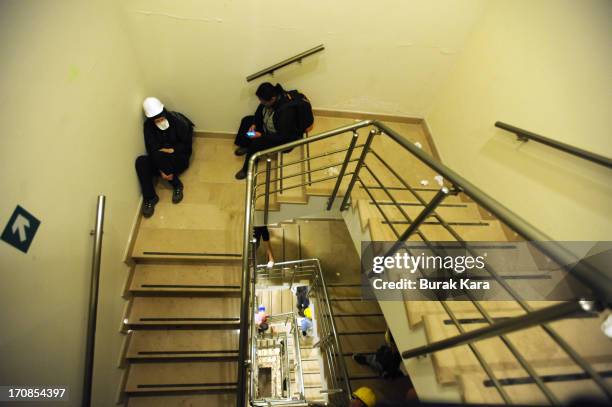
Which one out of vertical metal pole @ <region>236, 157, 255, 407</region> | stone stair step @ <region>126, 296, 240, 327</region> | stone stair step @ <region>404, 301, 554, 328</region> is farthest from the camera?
stone stair step @ <region>126, 296, 240, 327</region>

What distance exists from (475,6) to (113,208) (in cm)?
395

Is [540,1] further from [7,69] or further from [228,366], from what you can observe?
[228,366]

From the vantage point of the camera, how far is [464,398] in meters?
1.27

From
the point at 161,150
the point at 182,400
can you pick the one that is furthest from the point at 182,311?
the point at 161,150

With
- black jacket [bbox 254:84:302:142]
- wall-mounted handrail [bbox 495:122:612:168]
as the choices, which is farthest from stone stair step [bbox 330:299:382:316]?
wall-mounted handrail [bbox 495:122:612:168]

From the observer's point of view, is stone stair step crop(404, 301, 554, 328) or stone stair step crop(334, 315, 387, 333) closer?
stone stair step crop(404, 301, 554, 328)

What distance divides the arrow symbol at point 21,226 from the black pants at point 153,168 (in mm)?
1500

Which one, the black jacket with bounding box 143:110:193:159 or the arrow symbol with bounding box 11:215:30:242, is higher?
the black jacket with bounding box 143:110:193:159

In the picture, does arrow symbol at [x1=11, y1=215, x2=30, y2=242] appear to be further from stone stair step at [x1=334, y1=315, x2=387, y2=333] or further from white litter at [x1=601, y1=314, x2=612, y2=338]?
stone stair step at [x1=334, y1=315, x2=387, y2=333]

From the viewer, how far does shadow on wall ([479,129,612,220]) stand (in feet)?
6.08

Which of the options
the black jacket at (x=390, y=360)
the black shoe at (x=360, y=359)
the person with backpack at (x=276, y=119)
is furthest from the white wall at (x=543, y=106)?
the black shoe at (x=360, y=359)

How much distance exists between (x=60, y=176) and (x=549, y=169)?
3441mm

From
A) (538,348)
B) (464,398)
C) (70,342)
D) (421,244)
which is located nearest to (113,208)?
(70,342)

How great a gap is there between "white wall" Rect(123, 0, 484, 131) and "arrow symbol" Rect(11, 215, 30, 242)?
6.69 ft
